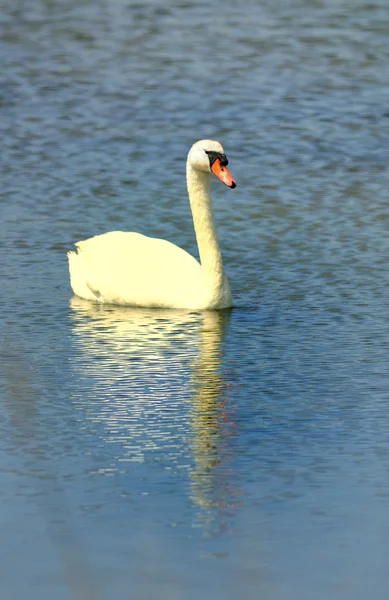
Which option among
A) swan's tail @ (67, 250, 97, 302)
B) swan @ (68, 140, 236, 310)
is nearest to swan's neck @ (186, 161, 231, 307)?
swan @ (68, 140, 236, 310)

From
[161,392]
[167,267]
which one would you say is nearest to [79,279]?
[167,267]

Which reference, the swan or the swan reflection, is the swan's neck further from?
the swan reflection

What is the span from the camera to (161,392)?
889 centimetres

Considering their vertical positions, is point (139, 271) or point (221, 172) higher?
point (221, 172)

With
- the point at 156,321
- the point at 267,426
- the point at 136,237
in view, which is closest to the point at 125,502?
the point at 267,426

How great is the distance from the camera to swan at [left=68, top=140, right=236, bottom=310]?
11.2 m

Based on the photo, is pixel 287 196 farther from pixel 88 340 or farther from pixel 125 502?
pixel 125 502

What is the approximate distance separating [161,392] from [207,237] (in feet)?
9.18

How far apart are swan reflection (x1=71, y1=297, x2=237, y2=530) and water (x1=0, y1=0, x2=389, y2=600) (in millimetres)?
20

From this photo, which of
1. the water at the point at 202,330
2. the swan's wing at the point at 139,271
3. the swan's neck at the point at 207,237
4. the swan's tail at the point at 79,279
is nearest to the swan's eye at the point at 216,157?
the swan's neck at the point at 207,237

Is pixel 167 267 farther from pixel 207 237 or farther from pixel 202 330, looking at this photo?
pixel 202 330

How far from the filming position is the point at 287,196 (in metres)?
14.1

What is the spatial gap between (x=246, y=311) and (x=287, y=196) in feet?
10.5

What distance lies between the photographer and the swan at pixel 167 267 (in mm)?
11195
